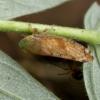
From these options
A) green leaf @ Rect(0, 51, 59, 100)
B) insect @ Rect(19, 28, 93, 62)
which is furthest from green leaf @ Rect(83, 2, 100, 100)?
green leaf @ Rect(0, 51, 59, 100)

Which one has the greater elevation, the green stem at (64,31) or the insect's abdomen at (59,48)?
the green stem at (64,31)

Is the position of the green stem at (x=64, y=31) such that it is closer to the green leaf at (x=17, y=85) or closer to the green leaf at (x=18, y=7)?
the green leaf at (x=18, y=7)

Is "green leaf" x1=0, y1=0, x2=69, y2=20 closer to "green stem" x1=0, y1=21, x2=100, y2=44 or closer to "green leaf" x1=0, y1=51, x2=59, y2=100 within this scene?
"green stem" x1=0, y1=21, x2=100, y2=44

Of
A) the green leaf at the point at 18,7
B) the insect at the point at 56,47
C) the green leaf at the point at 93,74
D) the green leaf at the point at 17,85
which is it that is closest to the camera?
the green leaf at the point at 17,85

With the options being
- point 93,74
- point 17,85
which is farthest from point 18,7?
point 93,74

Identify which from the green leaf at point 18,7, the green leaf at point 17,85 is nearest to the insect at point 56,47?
the green leaf at point 18,7

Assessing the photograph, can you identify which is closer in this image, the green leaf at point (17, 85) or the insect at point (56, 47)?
the green leaf at point (17, 85)

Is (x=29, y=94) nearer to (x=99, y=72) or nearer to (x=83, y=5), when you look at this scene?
(x=99, y=72)
